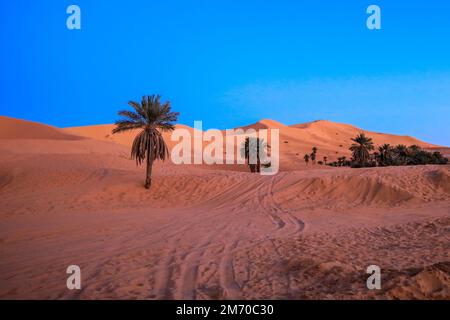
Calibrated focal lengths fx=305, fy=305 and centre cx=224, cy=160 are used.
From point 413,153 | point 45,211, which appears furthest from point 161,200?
point 413,153

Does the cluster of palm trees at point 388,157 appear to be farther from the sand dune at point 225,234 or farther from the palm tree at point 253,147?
the sand dune at point 225,234

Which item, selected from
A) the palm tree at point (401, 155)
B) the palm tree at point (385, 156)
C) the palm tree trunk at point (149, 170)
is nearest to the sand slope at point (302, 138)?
the palm tree at point (385, 156)

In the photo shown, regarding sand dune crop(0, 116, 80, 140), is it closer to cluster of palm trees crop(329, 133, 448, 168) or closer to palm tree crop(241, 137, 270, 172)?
palm tree crop(241, 137, 270, 172)

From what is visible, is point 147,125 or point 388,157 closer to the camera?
point 147,125

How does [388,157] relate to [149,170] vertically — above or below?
above

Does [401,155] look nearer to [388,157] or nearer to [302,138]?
[388,157]

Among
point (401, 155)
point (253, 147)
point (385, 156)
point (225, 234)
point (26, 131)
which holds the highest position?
point (26, 131)

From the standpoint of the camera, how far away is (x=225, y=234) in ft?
34.6

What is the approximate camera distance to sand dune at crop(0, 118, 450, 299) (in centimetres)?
557

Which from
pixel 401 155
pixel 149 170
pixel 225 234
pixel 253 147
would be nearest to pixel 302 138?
pixel 401 155

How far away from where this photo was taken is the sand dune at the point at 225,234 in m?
5.57

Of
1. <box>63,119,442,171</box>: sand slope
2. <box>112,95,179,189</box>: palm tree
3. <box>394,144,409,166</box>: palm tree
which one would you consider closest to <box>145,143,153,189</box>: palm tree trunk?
<box>112,95,179,189</box>: palm tree
